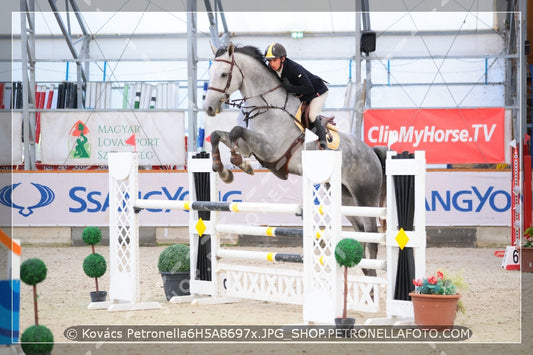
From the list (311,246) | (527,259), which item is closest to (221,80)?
(311,246)

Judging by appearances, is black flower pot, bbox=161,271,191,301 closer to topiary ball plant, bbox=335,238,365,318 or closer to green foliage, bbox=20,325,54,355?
topiary ball plant, bbox=335,238,365,318

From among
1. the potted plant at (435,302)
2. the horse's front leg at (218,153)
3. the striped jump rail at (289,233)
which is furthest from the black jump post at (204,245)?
the potted plant at (435,302)

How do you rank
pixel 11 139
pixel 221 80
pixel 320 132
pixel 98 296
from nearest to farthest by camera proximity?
pixel 221 80 → pixel 98 296 → pixel 320 132 → pixel 11 139

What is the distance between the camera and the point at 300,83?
6410 millimetres

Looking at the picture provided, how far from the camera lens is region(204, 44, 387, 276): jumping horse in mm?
6113

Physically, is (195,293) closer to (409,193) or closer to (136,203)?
(136,203)

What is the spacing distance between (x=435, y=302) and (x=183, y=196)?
6919 mm

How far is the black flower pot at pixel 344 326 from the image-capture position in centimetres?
483

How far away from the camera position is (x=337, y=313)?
4945 mm

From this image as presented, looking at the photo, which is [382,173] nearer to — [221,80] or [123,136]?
[221,80]

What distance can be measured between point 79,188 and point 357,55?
A: 15.5 ft

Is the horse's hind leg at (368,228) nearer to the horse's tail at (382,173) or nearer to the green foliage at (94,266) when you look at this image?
the horse's tail at (382,173)

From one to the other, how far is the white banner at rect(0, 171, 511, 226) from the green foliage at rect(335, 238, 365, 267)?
6665mm

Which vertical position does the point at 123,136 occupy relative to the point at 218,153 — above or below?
above
